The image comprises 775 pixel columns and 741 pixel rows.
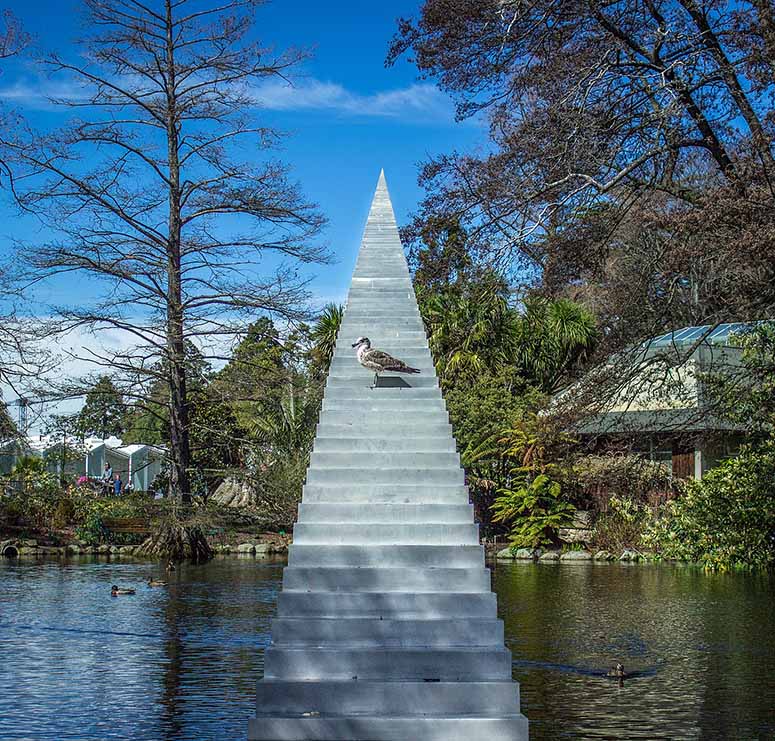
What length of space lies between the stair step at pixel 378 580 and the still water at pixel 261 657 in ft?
3.95

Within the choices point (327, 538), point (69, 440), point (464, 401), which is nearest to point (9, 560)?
point (69, 440)

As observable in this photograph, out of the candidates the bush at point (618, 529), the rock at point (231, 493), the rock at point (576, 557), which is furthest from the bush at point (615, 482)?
the rock at point (231, 493)

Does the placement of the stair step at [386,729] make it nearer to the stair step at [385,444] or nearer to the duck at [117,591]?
the stair step at [385,444]

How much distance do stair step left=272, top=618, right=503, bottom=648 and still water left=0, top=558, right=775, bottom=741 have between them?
0.92m

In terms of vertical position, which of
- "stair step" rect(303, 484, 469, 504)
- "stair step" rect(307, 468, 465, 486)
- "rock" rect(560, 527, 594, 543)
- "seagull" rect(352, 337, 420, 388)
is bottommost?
"rock" rect(560, 527, 594, 543)

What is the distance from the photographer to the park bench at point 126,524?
27188 mm

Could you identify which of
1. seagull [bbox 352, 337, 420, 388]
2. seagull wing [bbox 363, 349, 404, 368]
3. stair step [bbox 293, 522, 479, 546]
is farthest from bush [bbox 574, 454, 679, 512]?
stair step [bbox 293, 522, 479, 546]

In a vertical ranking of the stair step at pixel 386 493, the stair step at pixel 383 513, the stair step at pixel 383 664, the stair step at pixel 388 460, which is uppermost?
the stair step at pixel 388 460

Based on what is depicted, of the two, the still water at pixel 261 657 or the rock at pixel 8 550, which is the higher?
the rock at pixel 8 550

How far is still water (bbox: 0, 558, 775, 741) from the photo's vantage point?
8.58 m

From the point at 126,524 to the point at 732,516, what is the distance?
15.9 m

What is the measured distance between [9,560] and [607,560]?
13.0 m

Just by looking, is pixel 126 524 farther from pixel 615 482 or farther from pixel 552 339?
pixel 552 339

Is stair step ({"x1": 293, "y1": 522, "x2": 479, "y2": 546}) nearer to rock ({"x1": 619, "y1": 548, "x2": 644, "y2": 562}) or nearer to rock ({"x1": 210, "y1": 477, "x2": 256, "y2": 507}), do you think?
rock ({"x1": 619, "y1": 548, "x2": 644, "y2": 562})
